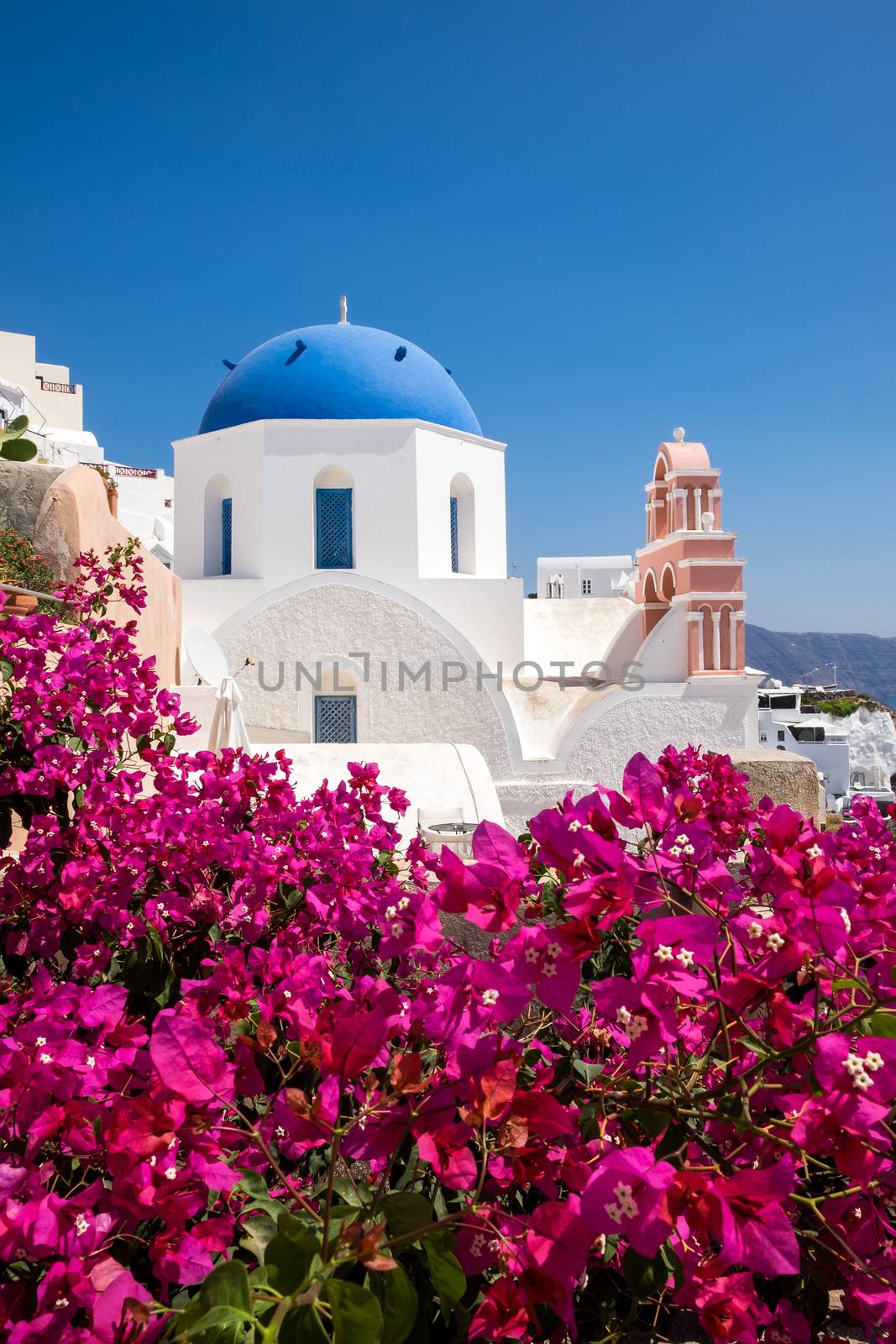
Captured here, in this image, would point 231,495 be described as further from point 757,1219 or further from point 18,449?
point 757,1219

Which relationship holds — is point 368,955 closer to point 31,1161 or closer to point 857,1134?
point 31,1161

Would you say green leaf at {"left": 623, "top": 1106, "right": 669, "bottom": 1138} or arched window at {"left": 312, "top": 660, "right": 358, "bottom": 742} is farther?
arched window at {"left": 312, "top": 660, "right": 358, "bottom": 742}

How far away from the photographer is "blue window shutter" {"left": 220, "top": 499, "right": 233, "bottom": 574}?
11.4 meters

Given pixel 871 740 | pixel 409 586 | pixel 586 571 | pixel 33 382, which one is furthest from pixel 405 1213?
pixel 871 740

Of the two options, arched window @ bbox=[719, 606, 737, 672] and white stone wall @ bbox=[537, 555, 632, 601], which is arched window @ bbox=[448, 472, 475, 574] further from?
white stone wall @ bbox=[537, 555, 632, 601]

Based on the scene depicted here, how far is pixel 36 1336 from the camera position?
72 centimetres

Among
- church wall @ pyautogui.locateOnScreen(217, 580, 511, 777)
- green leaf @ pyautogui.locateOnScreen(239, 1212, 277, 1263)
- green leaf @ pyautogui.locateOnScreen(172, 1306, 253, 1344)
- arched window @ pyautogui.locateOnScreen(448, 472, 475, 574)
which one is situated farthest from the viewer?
arched window @ pyautogui.locateOnScreen(448, 472, 475, 574)

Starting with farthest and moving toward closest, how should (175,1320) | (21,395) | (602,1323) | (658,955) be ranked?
(21,395)
(602,1323)
(658,955)
(175,1320)

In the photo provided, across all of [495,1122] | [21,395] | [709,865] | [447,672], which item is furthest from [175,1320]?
[21,395]

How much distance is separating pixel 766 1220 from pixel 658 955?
0.20 metres

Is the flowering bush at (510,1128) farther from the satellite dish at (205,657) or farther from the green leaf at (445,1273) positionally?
the satellite dish at (205,657)

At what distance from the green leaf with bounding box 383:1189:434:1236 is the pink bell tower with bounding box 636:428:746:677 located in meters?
10.5

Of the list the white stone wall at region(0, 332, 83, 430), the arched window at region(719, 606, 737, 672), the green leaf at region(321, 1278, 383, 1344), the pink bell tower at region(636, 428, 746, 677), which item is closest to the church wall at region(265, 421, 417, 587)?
the pink bell tower at region(636, 428, 746, 677)

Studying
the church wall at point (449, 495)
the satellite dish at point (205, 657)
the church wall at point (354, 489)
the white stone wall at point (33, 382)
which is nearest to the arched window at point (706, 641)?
the church wall at point (449, 495)
